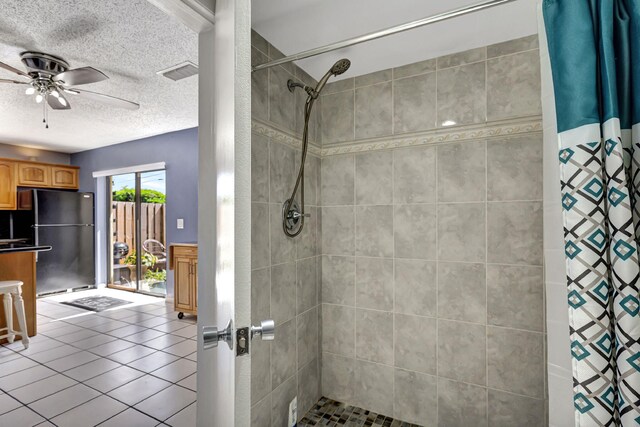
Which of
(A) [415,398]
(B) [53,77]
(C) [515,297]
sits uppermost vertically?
(B) [53,77]

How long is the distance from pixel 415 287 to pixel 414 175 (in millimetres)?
658

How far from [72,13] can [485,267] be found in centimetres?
283

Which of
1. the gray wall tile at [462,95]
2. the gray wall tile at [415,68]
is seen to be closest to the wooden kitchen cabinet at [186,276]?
the gray wall tile at [415,68]

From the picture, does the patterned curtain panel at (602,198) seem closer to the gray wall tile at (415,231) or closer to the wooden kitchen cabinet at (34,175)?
the gray wall tile at (415,231)

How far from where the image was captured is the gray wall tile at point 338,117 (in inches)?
80.0

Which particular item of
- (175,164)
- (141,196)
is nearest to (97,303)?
(141,196)

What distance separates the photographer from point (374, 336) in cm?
194

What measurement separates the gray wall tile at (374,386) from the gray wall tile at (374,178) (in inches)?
40.2

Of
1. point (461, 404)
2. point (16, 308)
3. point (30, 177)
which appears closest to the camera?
point (461, 404)

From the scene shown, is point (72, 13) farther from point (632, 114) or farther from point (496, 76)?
point (632, 114)

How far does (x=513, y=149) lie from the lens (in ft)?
5.31

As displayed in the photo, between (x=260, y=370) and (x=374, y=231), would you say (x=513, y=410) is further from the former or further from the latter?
(x=260, y=370)

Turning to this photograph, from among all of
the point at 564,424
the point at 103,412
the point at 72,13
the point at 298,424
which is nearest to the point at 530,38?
the point at 564,424

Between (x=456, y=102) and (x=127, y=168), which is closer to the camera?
(x=456, y=102)
